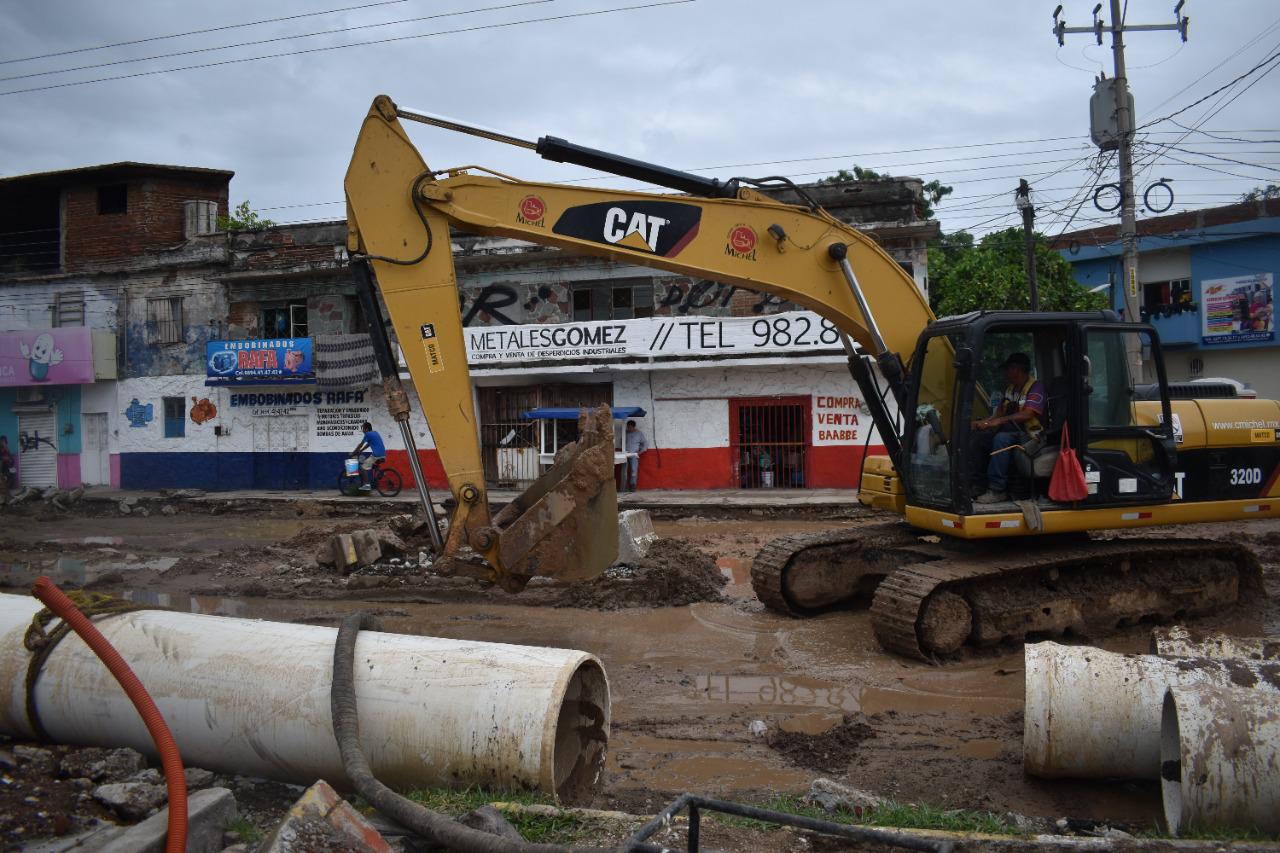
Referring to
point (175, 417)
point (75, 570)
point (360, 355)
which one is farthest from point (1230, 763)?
point (175, 417)

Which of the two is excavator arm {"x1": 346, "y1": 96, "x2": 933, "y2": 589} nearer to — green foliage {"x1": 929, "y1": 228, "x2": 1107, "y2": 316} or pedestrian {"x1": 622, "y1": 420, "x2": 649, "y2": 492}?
pedestrian {"x1": 622, "y1": 420, "x2": 649, "y2": 492}

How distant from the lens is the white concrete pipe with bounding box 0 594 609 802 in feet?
14.3

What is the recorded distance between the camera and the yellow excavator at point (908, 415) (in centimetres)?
691

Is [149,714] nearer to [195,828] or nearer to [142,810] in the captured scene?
[195,828]

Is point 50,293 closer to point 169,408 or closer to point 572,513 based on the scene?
point 169,408

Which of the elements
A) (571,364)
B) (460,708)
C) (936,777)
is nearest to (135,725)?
(460,708)

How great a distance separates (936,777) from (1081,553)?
11.4 feet

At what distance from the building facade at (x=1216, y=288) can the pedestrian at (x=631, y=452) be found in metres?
13.2

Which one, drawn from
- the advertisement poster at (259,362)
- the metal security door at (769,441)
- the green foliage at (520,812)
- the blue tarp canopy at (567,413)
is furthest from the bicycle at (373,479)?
the green foliage at (520,812)

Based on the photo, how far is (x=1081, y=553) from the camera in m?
7.87

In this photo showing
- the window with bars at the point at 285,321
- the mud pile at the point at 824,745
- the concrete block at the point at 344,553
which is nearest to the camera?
the mud pile at the point at 824,745

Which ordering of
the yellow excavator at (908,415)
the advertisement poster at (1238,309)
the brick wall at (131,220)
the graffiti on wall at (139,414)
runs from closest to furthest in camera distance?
the yellow excavator at (908,415) < the graffiti on wall at (139,414) < the advertisement poster at (1238,309) < the brick wall at (131,220)

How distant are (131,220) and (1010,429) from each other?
84.7 feet

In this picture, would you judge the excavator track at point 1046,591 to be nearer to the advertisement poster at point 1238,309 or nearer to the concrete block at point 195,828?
the concrete block at point 195,828
